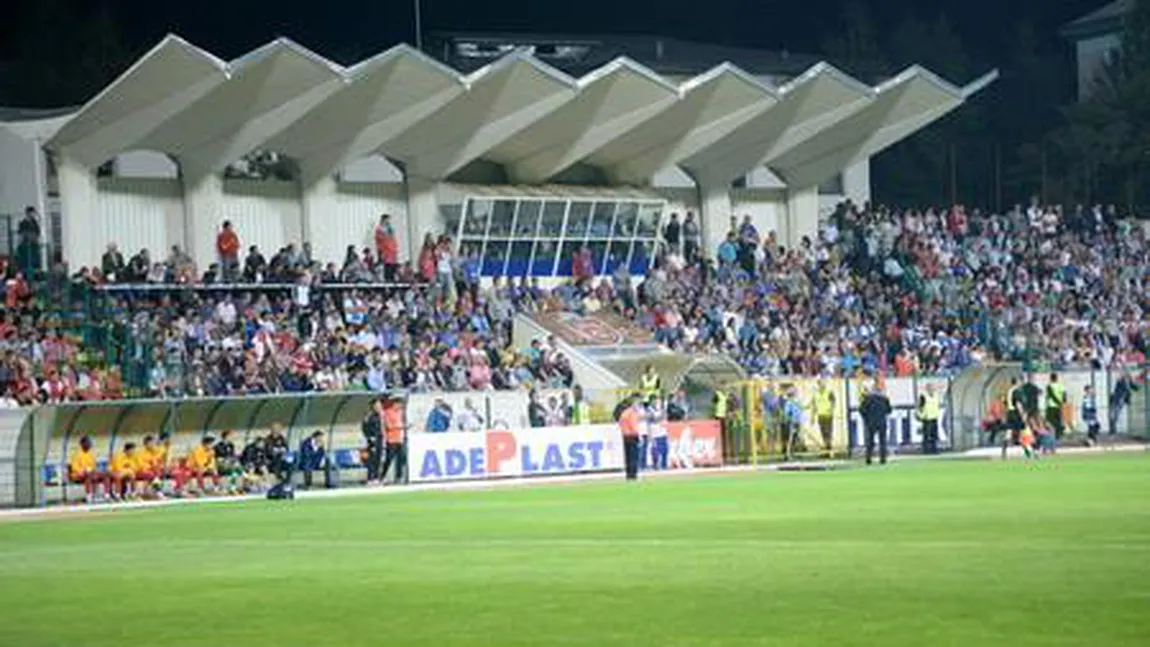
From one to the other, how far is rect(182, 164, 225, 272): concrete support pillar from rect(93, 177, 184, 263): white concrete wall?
222 mm

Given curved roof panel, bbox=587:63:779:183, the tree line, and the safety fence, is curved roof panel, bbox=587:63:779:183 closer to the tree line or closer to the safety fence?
the safety fence

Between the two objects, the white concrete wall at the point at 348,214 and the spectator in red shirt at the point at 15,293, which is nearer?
the spectator in red shirt at the point at 15,293

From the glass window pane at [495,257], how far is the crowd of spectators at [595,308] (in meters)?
0.91

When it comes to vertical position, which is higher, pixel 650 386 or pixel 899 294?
pixel 899 294

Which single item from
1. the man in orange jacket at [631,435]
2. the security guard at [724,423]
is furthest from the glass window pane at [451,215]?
the man in orange jacket at [631,435]

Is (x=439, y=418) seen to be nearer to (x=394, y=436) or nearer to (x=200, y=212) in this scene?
(x=394, y=436)

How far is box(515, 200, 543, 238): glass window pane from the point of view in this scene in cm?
6153

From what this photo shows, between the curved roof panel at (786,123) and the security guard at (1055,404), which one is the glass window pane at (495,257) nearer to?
the curved roof panel at (786,123)

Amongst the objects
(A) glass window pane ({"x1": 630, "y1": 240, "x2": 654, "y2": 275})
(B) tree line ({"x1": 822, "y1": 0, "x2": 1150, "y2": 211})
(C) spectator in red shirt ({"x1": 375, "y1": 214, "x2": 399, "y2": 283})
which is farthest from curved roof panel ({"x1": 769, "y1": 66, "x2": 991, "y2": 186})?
(B) tree line ({"x1": 822, "y1": 0, "x2": 1150, "y2": 211})

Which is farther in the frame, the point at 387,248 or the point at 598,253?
the point at 598,253

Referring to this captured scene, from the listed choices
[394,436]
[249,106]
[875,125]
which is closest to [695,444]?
[394,436]

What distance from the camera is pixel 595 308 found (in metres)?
57.7

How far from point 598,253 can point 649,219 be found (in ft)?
6.52

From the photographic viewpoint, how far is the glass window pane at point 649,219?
6384 cm
